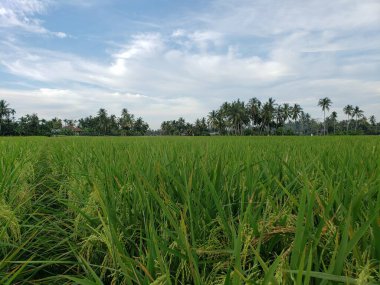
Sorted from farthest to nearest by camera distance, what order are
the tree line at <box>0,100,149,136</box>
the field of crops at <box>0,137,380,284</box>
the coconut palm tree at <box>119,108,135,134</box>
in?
the coconut palm tree at <box>119,108,135,134</box> < the tree line at <box>0,100,149,136</box> < the field of crops at <box>0,137,380,284</box>

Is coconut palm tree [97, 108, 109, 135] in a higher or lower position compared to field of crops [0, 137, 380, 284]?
higher

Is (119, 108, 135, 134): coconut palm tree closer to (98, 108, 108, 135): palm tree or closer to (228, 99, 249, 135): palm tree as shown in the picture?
(98, 108, 108, 135): palm tree

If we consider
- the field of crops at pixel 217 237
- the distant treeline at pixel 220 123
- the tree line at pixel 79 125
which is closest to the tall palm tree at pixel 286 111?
the distant treeline at pixel 220 123

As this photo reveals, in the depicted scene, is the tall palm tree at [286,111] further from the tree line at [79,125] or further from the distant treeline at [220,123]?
the tree line at [79,125]

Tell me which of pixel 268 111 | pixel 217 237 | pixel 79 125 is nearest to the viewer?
pixel 217 237

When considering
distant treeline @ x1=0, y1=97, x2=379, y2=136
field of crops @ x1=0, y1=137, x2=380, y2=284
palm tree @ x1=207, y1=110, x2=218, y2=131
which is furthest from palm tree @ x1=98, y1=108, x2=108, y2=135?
field of crops @ x1=0, y1=137, x2=380, y2=284

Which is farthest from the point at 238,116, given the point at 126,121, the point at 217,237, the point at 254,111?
the point at 217,237

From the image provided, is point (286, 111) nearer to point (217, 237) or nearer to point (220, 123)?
point (220, 123)

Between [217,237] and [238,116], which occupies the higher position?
[238,116]

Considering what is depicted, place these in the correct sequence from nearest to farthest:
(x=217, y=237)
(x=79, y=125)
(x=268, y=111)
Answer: (x=217, y=237) → (x=268, y=111) → (x=79, y=125)

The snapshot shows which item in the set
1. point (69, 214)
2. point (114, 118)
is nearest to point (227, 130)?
point (114, 118)

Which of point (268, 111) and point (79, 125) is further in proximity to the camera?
point (79, 125)

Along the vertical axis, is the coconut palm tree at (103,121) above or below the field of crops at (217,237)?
above

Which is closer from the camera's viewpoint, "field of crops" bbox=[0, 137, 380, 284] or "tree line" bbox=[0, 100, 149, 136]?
"field of crops" bbox=[0, 137, 380, 284]
